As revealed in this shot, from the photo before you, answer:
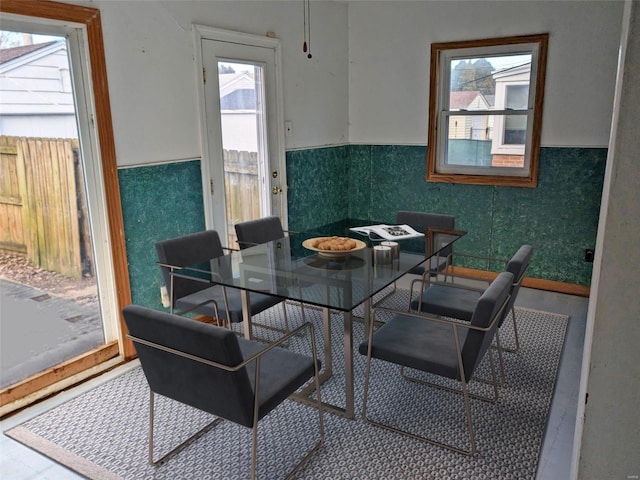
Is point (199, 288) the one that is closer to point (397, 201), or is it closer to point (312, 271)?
point (312, 271)

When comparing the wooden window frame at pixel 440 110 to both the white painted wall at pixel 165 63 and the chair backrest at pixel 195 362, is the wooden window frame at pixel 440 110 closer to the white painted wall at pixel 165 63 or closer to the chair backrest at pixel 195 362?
the white painted wall at pixel 165 63

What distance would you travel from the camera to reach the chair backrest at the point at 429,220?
356 cm

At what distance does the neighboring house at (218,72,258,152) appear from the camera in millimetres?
3639

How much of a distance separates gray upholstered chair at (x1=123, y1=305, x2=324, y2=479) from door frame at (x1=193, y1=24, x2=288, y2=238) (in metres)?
1.80

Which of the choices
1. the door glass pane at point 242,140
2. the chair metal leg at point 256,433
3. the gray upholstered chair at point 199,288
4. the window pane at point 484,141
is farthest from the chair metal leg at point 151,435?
the window pane at point 484,141

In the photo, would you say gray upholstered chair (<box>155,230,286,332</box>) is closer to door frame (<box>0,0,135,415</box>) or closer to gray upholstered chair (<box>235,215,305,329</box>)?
gray upholstered chair (<box>235,215,305,329</box>)

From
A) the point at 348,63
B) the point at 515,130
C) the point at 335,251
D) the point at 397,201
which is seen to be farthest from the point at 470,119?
the point at 335,251

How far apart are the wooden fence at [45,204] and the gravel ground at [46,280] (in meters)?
0.04

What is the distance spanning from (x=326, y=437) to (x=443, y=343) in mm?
709

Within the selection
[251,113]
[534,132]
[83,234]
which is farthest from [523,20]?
[83,234]

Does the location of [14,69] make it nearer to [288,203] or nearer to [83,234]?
[83,234]

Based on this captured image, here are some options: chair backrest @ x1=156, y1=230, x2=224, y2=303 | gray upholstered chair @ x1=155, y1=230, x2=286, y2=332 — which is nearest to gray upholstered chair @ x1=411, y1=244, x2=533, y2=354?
gray upholstered chair @ x1=155, y1=230, x2=286, y2=332

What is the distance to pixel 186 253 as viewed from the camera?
2930 mm

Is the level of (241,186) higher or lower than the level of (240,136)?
lower
